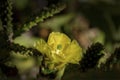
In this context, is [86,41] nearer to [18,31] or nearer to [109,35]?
[109,35]

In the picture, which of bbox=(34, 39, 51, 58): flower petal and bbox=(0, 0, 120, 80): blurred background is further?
bbox=(0, 0, 120, 80): blurred background

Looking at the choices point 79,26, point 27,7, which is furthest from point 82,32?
point 27,7

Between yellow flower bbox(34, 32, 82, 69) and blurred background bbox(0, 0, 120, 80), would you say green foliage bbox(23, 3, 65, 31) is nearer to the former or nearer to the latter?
yellow flower bbox(34, 32, 82, 69)

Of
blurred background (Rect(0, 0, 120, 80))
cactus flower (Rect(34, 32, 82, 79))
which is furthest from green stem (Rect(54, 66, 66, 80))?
blurred background (Rect(0, 0, 120, 80))

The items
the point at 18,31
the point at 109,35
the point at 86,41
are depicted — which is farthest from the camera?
the point at 86,41

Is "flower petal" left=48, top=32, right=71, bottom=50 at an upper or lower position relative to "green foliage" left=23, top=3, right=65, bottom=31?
lower

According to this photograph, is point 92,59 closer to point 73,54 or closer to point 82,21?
point 73,54

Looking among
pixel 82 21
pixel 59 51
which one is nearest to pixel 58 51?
pixel 59 51

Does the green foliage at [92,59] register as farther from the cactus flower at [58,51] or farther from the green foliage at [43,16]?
the green foliage at [43,16]

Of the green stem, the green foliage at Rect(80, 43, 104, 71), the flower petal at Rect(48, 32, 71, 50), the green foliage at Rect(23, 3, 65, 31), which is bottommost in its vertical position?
the green stem
